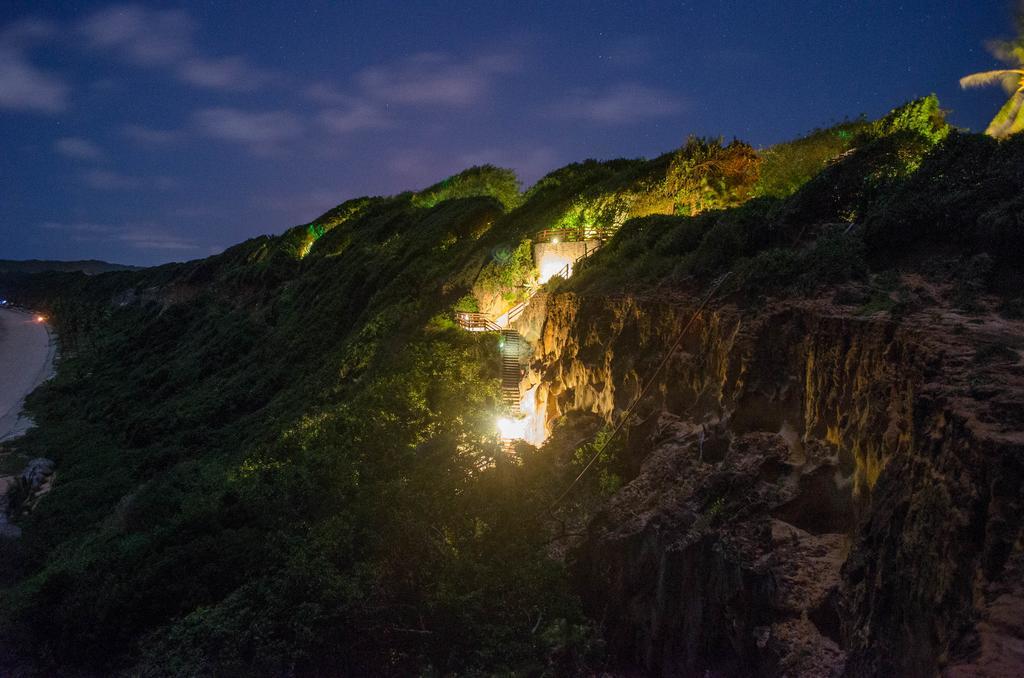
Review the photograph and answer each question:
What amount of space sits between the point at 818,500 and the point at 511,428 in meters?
11.3

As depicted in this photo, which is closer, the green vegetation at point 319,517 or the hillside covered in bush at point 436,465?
the hillside covered in bush at point 436,465

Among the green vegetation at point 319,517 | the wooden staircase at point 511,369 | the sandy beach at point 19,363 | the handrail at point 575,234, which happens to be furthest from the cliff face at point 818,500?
the sandy beach at point 19,363

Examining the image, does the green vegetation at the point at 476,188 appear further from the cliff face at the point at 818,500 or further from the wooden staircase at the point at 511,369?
the cliff face at the point at 818,500

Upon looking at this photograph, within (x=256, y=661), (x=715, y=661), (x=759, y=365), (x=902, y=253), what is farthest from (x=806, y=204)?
(x=256, y=661)

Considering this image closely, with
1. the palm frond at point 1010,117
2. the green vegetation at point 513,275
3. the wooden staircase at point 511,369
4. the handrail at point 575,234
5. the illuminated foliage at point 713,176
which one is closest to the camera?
the wooden staircase at point 511,369

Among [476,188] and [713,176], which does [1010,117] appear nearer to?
[713,176]

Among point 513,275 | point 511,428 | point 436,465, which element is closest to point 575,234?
Result: point 513,275

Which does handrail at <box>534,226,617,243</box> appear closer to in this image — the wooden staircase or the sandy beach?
the wooden staircase

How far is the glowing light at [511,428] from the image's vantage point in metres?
17.9

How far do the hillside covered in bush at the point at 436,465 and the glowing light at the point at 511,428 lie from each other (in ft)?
1.83

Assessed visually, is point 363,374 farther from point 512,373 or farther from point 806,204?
point 806,204

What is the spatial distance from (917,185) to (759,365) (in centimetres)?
484

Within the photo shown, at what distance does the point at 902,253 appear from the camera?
31.3ft

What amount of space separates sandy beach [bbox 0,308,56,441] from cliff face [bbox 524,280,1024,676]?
150ft
